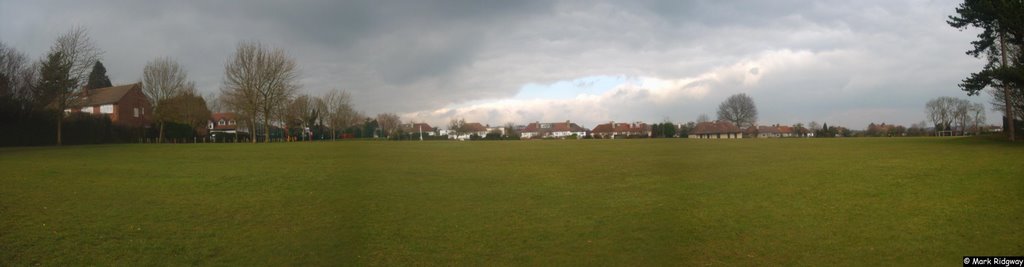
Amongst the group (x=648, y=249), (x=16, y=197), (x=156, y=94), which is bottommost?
(x=648, y=249)

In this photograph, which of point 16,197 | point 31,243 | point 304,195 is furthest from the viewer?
point 304,195

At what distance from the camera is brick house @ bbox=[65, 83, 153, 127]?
69.1 metres

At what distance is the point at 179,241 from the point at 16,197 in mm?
6489

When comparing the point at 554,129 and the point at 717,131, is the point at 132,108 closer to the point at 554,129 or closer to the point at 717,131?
the point at 717,131

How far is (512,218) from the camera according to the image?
12.4m

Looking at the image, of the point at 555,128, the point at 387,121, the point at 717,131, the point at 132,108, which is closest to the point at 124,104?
the point at 132,108

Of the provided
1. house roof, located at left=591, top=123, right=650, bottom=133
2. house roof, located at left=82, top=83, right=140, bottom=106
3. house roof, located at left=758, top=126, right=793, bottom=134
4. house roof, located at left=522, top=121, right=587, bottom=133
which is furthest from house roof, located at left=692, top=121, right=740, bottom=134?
house roof, located at left=82, top=83, right=140, bottom=106

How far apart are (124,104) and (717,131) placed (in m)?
108

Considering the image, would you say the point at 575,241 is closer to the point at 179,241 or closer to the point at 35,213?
the point at 179,241

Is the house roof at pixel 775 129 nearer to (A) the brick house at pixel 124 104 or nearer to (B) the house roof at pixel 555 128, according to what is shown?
(B) the house roof at pixel 555 128

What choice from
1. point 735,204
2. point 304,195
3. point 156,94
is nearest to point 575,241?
point 735,204

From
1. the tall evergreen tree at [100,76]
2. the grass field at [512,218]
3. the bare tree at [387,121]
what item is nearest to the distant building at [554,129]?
the bare tree at [387,121]

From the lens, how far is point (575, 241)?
33.9 feet

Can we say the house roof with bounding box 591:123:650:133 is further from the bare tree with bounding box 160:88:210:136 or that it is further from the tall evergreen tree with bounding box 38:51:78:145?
the tall evergreen tree with bounding box 38:51:78:145
